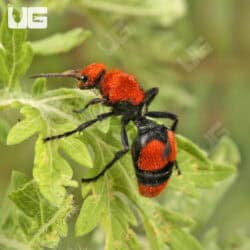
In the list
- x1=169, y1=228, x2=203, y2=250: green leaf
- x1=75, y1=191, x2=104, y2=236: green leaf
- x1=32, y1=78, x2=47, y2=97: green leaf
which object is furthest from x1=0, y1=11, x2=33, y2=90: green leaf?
x1=169, y1=228, x2=203, y2=250: green leaf

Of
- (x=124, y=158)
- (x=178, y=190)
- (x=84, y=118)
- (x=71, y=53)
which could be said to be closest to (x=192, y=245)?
(x=178, y=190)

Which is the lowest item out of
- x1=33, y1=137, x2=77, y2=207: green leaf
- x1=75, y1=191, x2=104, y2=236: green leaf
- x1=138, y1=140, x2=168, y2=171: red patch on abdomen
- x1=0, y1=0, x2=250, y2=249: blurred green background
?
x1=0, y1=0, x2=250, y2=249: blurred green background

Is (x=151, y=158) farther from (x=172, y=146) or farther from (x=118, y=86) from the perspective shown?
(x=118, y=86)

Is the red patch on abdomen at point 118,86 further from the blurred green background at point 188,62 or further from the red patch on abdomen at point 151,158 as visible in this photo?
the blurred green background at point 188,62

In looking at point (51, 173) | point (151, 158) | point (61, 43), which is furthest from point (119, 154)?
point (61, 43)

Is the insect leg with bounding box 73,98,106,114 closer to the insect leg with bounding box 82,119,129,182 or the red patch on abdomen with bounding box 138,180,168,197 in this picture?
the insect leg with bounding box 82,119,129,182

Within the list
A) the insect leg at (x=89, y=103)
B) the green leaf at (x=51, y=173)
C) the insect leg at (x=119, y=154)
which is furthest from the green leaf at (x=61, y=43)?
the green leaf at (x=51, y=173)

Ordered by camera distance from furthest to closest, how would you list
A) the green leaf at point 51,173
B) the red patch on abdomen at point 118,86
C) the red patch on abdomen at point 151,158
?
the red patch on abdomen at point 118,86
the red patch on abdomen at point 151,158
the green leaf at point 51,173

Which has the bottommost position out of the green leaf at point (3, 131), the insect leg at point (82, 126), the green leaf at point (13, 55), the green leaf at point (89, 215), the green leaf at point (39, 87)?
the green leaf at point (89, 215)
